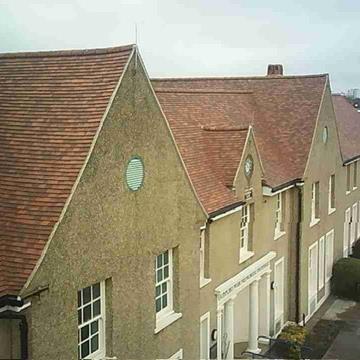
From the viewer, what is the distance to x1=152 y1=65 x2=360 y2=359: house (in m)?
18.9

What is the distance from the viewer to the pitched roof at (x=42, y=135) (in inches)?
421

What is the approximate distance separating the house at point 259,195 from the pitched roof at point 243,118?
0.05m

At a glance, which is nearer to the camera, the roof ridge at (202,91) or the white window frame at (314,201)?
the roof ridge at (202,91)

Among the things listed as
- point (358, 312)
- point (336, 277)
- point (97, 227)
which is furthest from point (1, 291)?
point (336, 277)

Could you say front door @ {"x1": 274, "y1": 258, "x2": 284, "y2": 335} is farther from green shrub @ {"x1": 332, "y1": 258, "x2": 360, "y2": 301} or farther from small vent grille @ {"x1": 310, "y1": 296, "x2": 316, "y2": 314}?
green shrub @ {"x1": 332, "y1": 258, "x2": 360, "y2": 301}

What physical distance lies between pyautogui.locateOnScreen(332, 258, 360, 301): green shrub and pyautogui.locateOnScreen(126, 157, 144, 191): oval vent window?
69.0 feet

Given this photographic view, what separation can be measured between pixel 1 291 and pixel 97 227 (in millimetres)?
2627

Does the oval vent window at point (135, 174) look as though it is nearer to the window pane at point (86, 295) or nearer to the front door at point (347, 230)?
the window pane at point (86, 295)

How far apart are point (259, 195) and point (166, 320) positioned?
26.5ft

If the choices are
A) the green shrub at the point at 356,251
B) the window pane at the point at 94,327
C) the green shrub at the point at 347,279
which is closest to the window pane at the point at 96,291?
the window pane at the point at 94,327

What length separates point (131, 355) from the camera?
13430 mm

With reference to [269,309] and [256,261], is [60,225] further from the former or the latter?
[269,309]

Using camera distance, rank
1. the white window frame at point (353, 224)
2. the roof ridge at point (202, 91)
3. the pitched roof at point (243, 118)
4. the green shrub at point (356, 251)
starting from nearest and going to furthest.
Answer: the pitched roof at point (243, 118), the roof ridge at point (202, 91), the green shrub at point (356, 251), the white window frame at point (353, 224)

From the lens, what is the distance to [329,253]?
32125 millimetres
